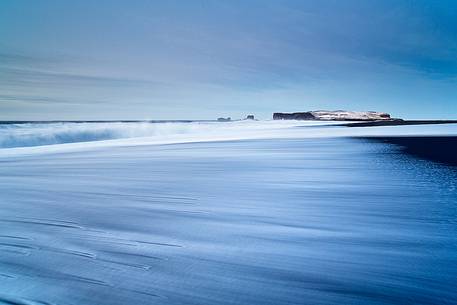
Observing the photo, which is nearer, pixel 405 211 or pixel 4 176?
pixel 405 211

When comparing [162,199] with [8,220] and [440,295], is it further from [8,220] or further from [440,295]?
[440,295]

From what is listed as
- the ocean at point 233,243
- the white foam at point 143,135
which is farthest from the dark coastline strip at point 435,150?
the white foam at point 143,135

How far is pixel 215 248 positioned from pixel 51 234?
1015 mm

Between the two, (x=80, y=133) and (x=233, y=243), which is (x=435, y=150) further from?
(x=80, y=133)

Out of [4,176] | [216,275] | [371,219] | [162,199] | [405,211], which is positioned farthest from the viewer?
[4,176]

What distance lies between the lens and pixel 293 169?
14.8 ft

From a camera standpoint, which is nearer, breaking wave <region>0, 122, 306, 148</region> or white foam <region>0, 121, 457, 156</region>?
white foam <region>0, 121, 457, 156</region>

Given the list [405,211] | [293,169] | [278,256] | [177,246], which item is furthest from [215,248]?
[293,169]

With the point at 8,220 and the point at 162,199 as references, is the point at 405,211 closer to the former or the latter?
the point at 162,199

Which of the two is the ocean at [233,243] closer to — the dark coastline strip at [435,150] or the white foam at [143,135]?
the dark coastline strip at [435,150]

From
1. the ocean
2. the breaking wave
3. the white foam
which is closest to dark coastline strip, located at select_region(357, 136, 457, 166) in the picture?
the ocean

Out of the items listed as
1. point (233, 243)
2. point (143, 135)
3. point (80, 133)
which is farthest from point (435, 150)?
point (80, 133)

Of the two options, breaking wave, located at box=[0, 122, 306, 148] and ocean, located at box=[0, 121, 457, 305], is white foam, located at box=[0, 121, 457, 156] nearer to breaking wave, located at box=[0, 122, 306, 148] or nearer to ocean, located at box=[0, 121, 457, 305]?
breaking wave, located at box=[0, 122, 306, 148]

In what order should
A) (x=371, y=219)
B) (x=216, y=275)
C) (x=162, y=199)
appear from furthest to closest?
1. (x=162, y=199)
2. (x=371, y=219)
3. (x=216, y=275)
